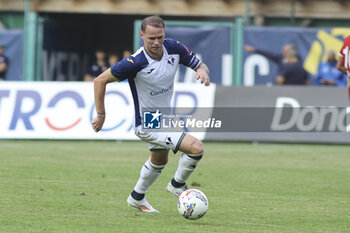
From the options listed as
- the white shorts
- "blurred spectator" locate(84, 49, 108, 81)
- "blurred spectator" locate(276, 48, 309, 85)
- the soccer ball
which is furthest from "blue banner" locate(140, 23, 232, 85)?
the soccer ball

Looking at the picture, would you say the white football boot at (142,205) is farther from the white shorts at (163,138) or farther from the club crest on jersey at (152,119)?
the club crest on jersey at (152,119)

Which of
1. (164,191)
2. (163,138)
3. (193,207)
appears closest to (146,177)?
(163,138)

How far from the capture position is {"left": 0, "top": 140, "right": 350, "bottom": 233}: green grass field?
25.8 ft

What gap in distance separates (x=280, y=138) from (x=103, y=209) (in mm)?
9915

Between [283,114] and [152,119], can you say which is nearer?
[152,119]

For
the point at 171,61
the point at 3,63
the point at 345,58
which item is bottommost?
the point at 3,63

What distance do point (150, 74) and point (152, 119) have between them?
1.63ft

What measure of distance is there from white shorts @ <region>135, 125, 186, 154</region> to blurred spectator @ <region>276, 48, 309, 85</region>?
11.7 m

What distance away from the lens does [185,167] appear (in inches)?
340

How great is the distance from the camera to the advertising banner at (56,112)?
1744 centimetres

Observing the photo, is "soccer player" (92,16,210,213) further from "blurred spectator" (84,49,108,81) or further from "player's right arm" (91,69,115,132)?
"blurred spectator" (84,49,108,81)

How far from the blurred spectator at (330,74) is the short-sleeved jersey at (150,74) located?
39.4 ft

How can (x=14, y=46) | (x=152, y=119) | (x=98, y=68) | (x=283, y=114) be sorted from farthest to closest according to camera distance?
(x=14, y=46), (x=98, y=68), (x=283, y=114), (x=152, y=119)

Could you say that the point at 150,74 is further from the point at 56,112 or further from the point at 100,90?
the point at 56,112
